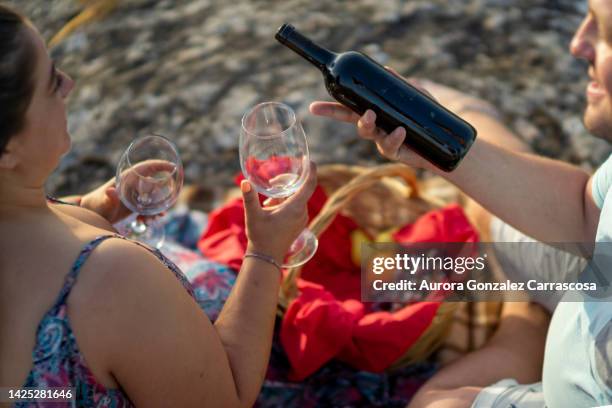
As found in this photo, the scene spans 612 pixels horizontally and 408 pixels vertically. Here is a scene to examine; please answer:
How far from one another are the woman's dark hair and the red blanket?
1041 mm

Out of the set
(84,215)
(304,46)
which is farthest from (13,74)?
(304,46)

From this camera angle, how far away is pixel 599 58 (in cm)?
182

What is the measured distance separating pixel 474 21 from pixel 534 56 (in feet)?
1.41

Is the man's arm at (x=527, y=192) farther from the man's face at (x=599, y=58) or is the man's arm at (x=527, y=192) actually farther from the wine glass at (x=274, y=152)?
the wine glass at (x=274, y=152)

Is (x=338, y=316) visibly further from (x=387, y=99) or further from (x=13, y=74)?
(x=13, y=74)

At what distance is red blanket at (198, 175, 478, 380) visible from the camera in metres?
2.04

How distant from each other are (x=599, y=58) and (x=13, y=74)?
4.77 feet

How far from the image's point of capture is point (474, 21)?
3900mm

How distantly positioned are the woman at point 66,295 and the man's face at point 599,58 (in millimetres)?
1206

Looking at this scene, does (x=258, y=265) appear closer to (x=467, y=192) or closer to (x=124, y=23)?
(x=467, y=192)

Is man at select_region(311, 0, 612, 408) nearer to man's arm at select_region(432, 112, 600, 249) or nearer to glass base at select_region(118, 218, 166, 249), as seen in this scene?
man's arm at select_region(432, 112, 600, 249)

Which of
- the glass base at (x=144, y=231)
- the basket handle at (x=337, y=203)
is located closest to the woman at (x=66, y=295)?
the glass base at (x=144, y=231)

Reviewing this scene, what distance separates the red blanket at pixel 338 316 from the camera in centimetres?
204

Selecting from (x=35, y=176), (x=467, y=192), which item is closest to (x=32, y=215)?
(x=35, y=176)
